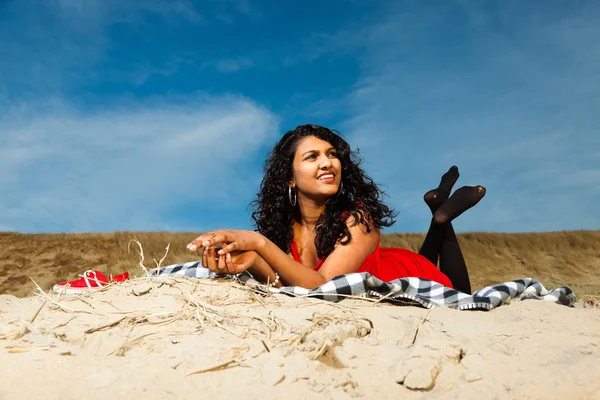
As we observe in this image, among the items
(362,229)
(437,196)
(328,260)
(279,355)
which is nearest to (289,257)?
(328,260)

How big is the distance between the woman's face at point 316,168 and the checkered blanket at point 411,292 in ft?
2.69

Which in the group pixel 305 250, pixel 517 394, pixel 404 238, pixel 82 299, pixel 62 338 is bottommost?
pixel 517 394

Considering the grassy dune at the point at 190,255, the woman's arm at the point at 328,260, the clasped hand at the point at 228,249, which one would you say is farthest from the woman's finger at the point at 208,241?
the grassy dune at the point at 190,255

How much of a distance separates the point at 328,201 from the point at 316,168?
0.84 feet

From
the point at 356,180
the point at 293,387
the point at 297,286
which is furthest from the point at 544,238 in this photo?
the point at 293,387

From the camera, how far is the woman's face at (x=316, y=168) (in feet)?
10.8

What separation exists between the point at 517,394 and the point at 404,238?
5725mm

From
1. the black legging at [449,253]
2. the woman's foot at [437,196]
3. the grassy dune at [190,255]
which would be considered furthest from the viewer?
the grassy dune at [190,255]

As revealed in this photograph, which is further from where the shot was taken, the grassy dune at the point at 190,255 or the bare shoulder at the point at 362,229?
the grassy dune at the point at 190,255

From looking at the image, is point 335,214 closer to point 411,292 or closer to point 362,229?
point 362,229

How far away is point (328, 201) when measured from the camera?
3.42 meters

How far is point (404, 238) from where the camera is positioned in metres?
6.98

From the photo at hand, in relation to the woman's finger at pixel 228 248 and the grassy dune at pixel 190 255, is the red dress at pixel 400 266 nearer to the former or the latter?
the woman's finger at pixel 228 248

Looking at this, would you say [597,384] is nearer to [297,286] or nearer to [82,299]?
[297,286]
